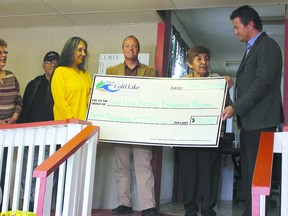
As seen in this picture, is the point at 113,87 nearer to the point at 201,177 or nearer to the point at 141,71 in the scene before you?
the point at 141,71

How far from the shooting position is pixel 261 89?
2.57 meters

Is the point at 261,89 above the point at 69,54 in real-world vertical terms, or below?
below

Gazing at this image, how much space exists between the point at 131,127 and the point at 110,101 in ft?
1.02

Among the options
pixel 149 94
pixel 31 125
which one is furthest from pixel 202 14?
pixel 31 125

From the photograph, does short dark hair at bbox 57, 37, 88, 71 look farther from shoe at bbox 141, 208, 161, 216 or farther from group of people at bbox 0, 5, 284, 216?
shoe at bbox 141, 208, 161, 216

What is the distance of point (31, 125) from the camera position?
2.63m

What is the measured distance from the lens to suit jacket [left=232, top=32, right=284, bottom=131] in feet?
8.45

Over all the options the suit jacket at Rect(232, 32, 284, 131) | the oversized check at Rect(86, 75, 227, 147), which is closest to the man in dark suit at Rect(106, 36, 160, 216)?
the oversized check at Rect(86, 75, 227, 147)

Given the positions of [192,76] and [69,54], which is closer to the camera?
[192,76]

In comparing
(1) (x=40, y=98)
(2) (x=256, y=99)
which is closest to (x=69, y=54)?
(1) (x=40, y=98)

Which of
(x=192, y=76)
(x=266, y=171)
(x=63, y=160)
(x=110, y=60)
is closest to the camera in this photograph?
(x=266, y=171)

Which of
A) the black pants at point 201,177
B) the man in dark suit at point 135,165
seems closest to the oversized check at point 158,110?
the black pants at point 201,177

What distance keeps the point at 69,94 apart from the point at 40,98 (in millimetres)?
693

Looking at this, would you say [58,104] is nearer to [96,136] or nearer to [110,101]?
[110,101]
